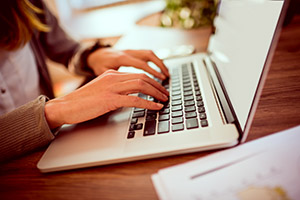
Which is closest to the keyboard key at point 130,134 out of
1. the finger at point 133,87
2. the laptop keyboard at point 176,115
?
the laptop keyboard at point 176,115

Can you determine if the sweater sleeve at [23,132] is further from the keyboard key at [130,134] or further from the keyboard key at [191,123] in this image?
the keyboard key at [191,123]

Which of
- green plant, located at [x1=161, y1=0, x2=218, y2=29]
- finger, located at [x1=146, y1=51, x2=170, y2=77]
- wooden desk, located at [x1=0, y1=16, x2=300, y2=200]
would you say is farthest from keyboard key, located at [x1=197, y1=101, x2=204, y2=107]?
green plant, located at [x1=161, y1=0, x2=218, y2=29]

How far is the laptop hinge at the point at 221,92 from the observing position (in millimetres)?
376

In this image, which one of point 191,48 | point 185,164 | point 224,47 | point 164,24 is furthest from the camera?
point 164,24

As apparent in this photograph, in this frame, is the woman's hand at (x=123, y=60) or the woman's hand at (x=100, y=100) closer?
the woman's hand at (x=100, y=100)

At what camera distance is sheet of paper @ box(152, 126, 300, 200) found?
0.88ft

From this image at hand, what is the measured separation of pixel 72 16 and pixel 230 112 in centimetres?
215

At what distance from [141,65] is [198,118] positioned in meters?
0.27

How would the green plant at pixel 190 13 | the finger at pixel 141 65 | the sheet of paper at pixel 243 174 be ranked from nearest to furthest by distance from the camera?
the sheet of paper at pixel 243 174 < the finger at pixel 141 65 < the green plant at pixel 190 13

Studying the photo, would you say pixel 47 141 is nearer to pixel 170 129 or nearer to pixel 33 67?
pixel 170 129

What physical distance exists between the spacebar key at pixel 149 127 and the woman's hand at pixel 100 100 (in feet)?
0.12

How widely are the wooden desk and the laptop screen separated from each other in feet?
0.20

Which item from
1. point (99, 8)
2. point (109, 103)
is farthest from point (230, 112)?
point (99, 8)

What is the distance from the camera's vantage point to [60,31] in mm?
1012
